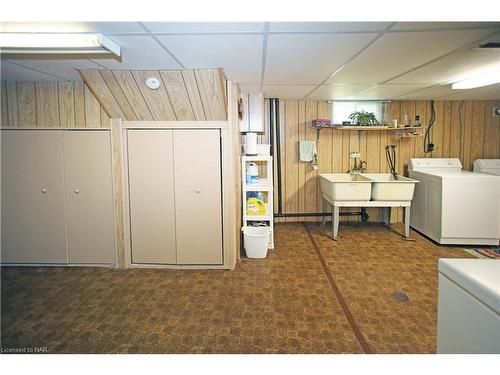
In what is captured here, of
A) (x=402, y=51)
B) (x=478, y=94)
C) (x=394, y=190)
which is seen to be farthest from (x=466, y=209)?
(x=402, y=51)

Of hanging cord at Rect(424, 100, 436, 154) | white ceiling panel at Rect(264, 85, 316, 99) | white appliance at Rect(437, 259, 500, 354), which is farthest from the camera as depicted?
hanging cord at Rect(424, 100, 436, 154)

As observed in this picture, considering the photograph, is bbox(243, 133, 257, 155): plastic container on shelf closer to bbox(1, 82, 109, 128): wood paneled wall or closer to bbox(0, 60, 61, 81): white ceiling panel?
bbox(1, 82, 109, 128): wood paneled wall

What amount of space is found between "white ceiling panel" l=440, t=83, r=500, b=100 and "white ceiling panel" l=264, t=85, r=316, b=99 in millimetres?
2100

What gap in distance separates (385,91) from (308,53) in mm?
2254

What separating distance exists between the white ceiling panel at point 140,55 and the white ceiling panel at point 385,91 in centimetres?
271

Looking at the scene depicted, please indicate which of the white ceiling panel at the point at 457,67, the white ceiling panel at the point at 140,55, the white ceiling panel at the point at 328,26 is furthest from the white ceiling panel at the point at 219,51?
the white ceiling panel at the point at 457,67

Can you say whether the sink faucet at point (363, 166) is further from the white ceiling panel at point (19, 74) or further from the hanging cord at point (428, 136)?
the white ceiling panel at point (19, 74)

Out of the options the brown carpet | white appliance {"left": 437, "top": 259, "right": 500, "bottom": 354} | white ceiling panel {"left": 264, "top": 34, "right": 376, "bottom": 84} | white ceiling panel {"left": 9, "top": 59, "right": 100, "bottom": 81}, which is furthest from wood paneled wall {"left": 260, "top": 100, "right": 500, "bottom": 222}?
white appliance {"left": 437, "top": 259, "right": 500, "bottom": 354}

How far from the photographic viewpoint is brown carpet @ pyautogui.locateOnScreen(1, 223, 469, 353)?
2.06 metres

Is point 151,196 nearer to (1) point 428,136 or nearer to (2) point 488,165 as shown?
(1) point 428,136

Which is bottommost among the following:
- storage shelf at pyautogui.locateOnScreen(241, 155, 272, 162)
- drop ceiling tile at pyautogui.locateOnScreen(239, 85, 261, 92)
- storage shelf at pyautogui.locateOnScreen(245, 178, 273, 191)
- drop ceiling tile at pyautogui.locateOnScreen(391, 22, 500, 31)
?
storage shelf at pyautogui.locateOnScreen(245, 178, 273, 191)

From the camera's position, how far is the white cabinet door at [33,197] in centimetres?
332

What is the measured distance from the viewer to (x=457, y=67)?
2.88 meters
